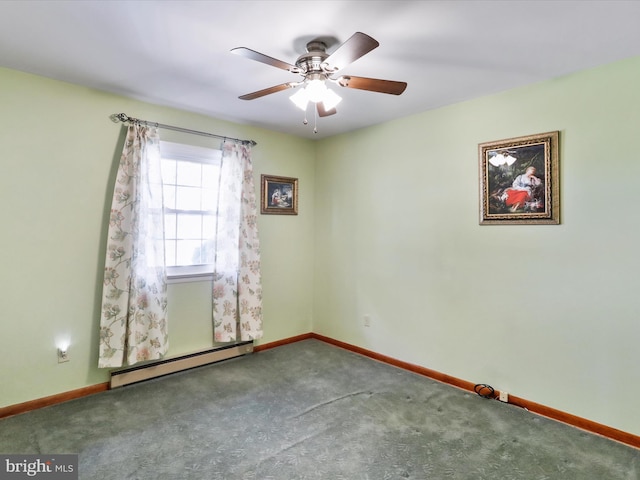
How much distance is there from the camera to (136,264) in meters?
2.98

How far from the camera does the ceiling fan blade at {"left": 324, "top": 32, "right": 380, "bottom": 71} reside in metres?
1.56

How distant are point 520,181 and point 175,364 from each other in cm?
346

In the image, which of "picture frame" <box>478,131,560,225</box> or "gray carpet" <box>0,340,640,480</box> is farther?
"picture frame" <box>478,131,560,225</box>

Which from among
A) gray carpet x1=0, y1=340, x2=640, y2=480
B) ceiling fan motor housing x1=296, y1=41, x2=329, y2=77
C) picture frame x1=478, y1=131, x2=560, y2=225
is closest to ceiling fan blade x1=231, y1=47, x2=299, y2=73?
ceiling fan motor housing x1=296, y1=41, x2=329, y2=77

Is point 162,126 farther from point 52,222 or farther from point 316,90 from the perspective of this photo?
point 316,90

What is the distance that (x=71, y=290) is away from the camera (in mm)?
2799

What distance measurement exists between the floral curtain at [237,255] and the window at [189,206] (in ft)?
0.35

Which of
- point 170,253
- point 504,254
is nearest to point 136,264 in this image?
point 170,253

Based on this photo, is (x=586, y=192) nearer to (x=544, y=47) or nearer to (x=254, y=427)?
(x=544, y=47)

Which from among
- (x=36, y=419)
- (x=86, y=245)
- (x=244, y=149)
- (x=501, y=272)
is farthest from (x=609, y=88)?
(x=36, y=419)

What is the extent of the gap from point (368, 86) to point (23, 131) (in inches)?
→ 101

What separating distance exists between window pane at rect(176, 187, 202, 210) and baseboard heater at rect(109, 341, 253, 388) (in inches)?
58.4

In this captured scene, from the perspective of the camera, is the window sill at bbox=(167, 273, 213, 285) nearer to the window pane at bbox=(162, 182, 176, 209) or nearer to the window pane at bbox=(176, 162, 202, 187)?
the window pane at bbox=(162, 182, 176, 209)

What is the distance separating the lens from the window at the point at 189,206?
11.0 ft
